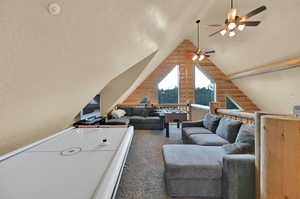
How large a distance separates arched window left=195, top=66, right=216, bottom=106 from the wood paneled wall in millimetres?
188

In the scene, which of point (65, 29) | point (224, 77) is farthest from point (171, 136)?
point (224, 77)

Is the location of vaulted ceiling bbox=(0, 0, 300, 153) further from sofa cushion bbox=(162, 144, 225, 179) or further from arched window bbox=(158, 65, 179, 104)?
arched window bbox=(158, 65, 179, 104)

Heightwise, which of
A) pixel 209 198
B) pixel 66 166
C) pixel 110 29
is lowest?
pixel 209 198

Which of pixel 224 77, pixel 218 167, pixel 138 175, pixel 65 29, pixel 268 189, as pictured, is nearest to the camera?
pixel 65 29

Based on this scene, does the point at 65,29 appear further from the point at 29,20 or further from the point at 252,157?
the point at 252,157

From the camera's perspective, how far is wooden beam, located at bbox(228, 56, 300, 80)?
4234 millimetres

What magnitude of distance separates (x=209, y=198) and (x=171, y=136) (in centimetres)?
277

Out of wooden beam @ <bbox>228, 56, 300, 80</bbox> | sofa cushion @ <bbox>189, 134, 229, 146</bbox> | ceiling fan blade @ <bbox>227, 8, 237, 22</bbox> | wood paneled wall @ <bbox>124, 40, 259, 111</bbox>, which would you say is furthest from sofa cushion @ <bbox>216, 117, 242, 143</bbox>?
wood paneled wall @ <bbox>124, 40, 259, 111</bbox>

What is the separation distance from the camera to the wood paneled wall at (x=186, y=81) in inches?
293

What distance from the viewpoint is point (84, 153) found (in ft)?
4.52

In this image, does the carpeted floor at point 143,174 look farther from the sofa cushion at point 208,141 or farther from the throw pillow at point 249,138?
the throw pillow at point 249,138

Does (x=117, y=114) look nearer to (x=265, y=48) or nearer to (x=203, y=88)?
(x=203, y=88)

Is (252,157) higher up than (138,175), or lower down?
higher up

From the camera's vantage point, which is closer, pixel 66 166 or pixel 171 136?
pixel 66 166
